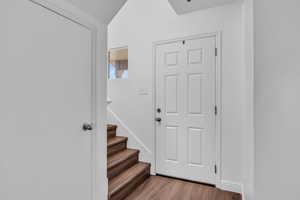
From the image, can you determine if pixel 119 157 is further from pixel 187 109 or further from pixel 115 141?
pixel 187 109

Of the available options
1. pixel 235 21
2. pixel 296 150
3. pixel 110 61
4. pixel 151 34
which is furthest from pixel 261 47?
Answer: pixel 110 61

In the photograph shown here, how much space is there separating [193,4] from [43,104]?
2.21 m

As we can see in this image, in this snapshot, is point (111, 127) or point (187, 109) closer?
point (187, 109)

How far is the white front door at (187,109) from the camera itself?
7.43 feet

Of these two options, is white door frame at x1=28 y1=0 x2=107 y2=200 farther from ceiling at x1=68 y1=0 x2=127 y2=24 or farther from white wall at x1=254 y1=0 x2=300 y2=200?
white wall at x1=254 y1=0 x2=300 y2=200

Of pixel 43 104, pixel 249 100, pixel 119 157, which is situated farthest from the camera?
pixel 119 157

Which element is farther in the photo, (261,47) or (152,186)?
(152,186)

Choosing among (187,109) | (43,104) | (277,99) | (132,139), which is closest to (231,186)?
(187,109)

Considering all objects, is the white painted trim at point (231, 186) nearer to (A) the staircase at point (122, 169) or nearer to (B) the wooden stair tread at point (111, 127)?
(A) the staircase at point (122, 169)

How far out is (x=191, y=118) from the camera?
7.77 feet

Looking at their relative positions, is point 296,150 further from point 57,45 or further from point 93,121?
point 57,45

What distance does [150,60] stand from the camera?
8.66ft

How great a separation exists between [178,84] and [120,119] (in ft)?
4.01

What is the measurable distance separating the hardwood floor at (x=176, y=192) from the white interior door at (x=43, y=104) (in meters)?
0.90
